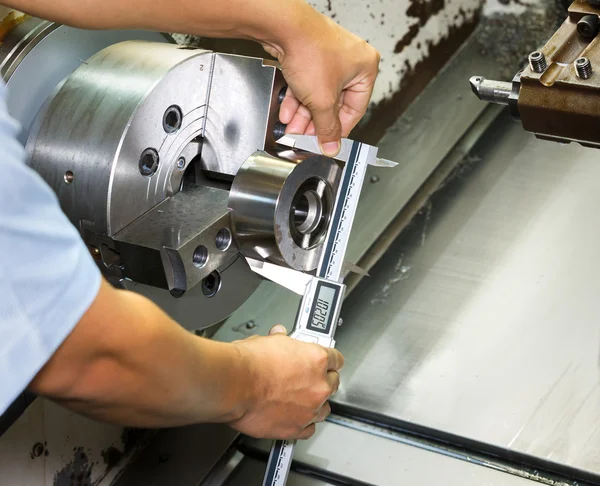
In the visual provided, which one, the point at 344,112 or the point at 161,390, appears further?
the point at 344,112

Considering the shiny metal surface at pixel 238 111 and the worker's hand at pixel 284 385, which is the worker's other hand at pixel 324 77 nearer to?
the shiny metal surface at pixel 238 111

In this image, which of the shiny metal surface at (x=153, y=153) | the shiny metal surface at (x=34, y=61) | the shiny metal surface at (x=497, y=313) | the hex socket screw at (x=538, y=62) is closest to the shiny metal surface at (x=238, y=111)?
the shiny metal surface at (x=153, y=153)

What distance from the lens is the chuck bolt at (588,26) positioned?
2.83ft

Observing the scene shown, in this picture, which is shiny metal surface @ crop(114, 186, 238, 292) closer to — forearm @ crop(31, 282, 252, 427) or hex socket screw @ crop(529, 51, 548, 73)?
forearm @ crop(31, 282, 252, 427)

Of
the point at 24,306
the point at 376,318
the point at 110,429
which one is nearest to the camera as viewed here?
the point at 24,306

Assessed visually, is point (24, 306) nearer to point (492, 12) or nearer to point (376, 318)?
point (376, 318)

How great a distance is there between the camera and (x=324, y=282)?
0.99m

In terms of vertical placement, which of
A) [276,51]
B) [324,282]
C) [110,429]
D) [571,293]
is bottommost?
[110,429]

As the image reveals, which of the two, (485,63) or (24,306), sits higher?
(24,306)

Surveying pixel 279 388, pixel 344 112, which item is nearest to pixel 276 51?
pixel 344 112

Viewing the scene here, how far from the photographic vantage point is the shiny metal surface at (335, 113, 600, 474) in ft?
3.68

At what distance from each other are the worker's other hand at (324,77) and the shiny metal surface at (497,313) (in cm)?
37

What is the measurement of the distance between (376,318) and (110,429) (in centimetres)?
43

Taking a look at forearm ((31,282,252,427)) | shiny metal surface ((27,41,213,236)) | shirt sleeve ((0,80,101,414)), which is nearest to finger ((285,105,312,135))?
shiny metal surface ((27,41,213,236))
